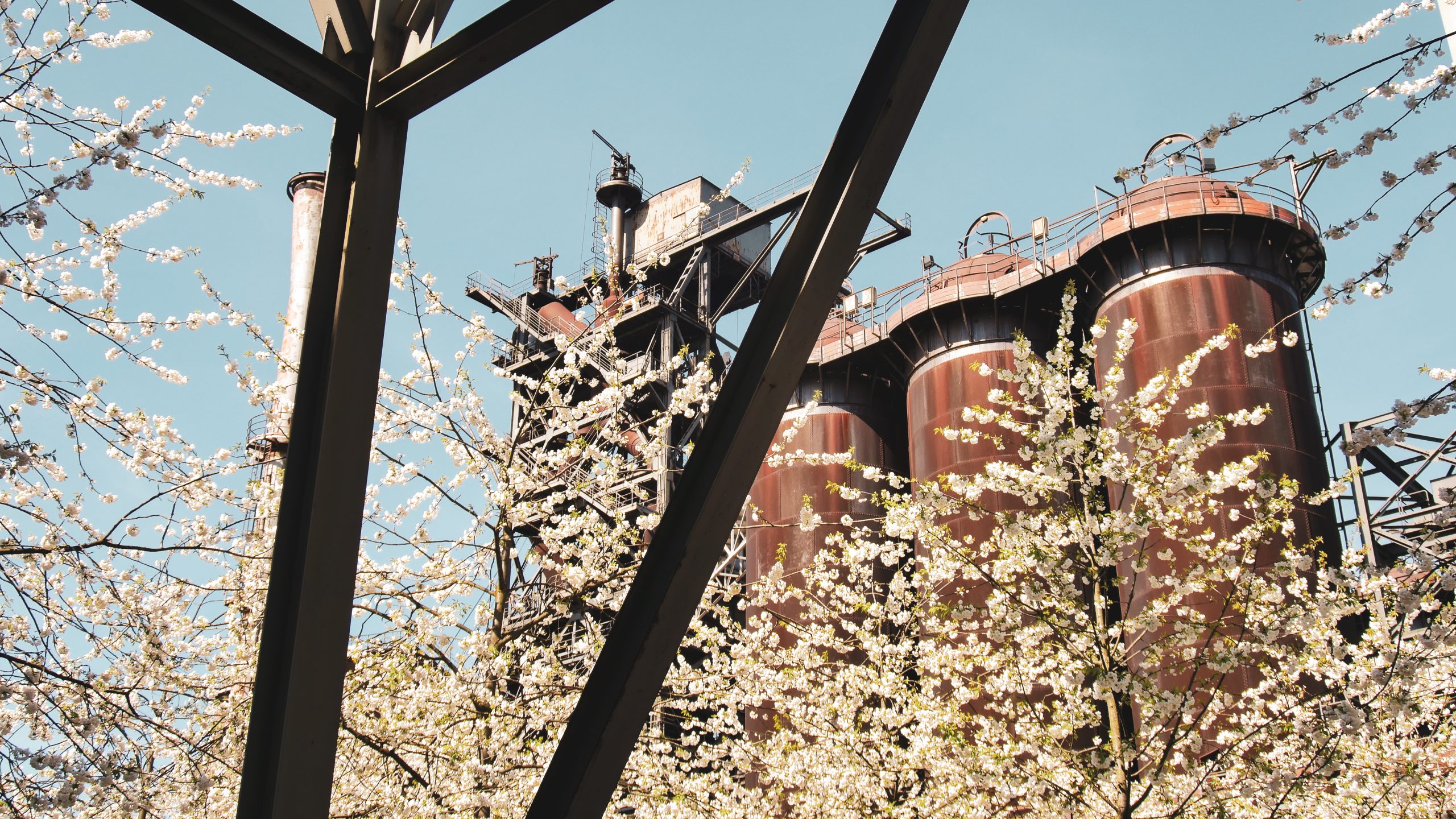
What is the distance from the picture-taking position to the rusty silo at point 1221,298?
49.2 ft

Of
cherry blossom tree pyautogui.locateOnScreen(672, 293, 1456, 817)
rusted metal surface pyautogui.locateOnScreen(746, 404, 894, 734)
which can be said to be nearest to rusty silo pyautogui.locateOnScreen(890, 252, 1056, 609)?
rusted metal surface pyautogui.locateOnScreen(746, 404, 894, 734)

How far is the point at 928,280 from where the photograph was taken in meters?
21.3

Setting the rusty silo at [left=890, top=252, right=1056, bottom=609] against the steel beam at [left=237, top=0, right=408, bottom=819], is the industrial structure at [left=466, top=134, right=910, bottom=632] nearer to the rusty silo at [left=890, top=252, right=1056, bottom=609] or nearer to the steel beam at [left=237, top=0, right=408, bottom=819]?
the rusty silo at [left=890, top=252, right=1056, bottom=609]

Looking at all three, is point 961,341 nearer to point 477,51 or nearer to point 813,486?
point 813,486

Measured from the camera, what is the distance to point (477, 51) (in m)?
2.66

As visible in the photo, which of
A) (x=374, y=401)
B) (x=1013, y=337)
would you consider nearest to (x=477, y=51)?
(x=374, y=401)

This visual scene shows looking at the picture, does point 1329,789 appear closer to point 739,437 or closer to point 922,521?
point 922,521

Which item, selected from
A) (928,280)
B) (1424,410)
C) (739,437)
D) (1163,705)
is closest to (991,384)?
(928,280)

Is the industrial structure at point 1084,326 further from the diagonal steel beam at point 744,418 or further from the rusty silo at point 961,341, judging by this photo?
the diagonal steel beam at point 744,418

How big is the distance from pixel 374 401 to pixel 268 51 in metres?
0.91

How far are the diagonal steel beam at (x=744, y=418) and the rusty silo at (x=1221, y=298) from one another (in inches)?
518

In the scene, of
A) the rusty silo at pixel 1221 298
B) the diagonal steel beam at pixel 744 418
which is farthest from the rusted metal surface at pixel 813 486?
the diagonal steel beam at pixel 744 418

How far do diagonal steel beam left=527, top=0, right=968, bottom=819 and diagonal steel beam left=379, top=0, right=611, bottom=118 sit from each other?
0.69m

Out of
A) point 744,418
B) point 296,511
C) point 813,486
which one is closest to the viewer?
point 744,418
